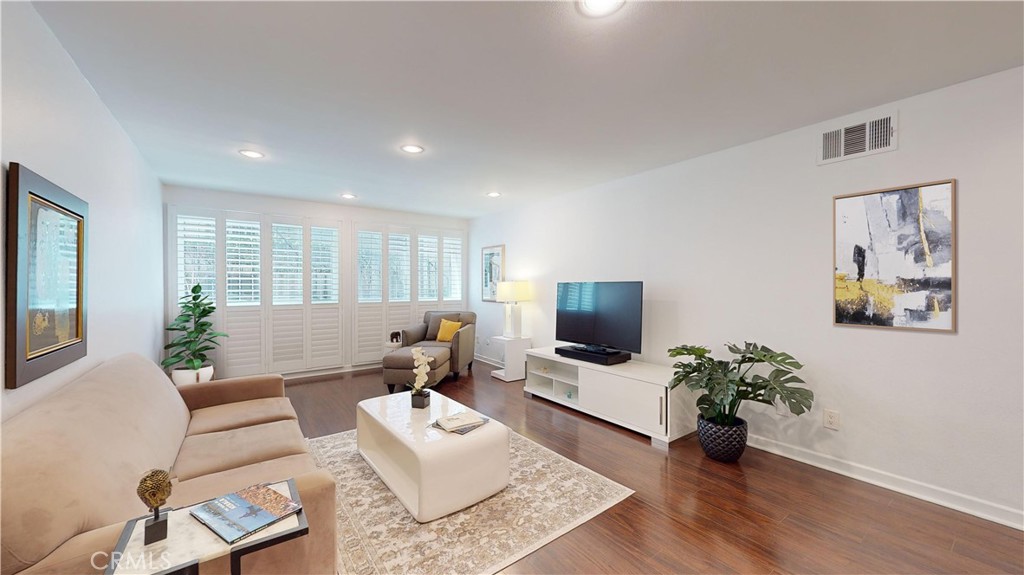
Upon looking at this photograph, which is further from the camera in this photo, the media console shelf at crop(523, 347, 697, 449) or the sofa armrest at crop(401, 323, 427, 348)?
the sofa armrest at crop(401, 323, 427, 348)

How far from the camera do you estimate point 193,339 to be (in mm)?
4098

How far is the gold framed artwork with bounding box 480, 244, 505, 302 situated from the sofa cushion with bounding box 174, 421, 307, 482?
3758mm

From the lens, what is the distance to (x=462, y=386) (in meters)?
4.61

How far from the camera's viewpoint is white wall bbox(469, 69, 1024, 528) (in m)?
2.02

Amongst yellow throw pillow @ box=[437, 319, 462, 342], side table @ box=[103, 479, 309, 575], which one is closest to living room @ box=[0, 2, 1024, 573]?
side table @ box=[103, 479, 309, 575]

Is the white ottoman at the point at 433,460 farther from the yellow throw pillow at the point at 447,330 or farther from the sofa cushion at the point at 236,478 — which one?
the yellow throw pillow at the point at 447,330

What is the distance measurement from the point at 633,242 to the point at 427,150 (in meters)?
2.14

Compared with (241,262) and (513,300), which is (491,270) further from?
(241,262)

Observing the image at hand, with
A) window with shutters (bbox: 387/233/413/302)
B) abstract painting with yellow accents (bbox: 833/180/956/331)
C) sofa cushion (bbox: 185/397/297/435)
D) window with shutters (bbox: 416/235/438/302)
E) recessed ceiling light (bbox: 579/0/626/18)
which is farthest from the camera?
window with shutters (bbox: 416/235/438/302)

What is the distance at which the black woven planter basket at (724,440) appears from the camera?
8.63ft

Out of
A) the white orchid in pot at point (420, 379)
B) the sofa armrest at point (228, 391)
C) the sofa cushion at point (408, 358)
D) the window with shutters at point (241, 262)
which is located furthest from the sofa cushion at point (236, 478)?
the window with shutters at point (241, 262)

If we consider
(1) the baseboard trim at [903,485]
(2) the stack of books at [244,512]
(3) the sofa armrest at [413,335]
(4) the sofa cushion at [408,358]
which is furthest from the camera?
(3) the sofa armrest at [413,335]

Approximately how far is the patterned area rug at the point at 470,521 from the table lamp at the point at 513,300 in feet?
8.52

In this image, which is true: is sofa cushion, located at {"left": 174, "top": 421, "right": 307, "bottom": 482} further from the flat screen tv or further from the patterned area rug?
→ the flat screen tv
